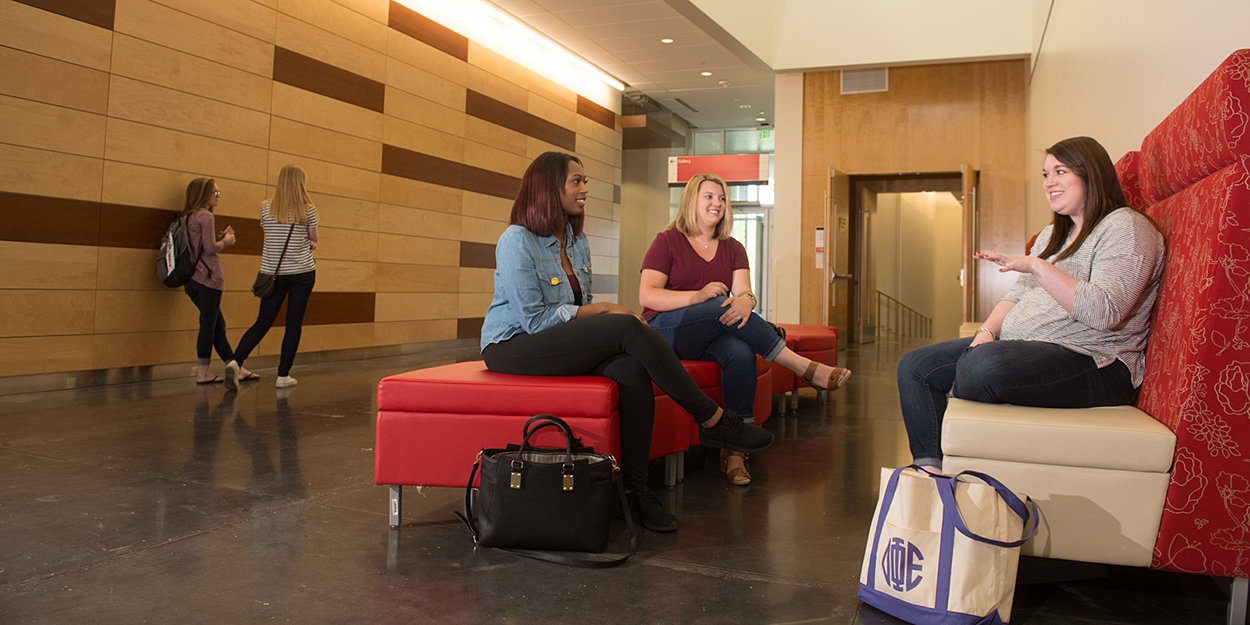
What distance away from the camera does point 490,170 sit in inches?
340

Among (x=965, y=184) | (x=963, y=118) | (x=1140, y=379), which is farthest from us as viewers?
(x=963, y=118)

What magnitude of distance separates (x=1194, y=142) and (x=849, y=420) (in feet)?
8.43

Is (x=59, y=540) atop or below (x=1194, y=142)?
below

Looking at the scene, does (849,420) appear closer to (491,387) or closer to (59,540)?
(491,387)

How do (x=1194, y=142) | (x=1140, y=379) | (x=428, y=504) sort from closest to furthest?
(x=1194, y=142), (x=1140, y=379), (x=428, y=504)

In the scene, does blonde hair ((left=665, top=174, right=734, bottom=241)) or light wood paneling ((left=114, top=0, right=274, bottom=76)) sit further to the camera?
light wood paneling ((left=114, top=0, right=274, bottom=76))

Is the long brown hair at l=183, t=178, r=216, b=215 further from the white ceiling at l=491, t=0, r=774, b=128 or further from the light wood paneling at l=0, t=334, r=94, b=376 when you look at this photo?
the white ceiling at l=491, t=0, r=774, b=128

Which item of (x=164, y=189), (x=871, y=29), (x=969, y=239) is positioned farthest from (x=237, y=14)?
(x=969, y=239)

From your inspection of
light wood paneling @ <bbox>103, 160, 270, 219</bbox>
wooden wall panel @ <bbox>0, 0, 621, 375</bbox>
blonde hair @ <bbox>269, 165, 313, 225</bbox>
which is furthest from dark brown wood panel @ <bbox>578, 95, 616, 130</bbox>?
blonde hair @ <bbox>269, 165, 313, 225</bbox>

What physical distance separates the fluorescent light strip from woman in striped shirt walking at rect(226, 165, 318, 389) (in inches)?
149

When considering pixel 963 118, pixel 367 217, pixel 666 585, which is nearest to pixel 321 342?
pixel 367 217

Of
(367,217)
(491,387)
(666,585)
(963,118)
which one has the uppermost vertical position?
(963,118)

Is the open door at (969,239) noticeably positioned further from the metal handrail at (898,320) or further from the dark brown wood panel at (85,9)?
the dark brown wood panel at (85,9)

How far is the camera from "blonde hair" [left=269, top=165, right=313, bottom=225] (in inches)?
200
